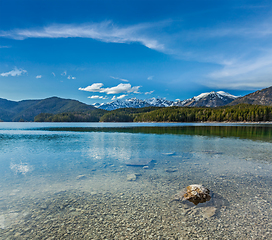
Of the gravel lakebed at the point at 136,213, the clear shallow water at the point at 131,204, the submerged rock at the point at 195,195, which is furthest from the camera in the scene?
the submerged rock at the point at 195,195

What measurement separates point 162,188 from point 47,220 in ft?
22.7

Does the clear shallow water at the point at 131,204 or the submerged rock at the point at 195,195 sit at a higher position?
the submerged rock at the point at 195,195

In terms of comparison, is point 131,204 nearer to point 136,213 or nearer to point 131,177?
point 136,213

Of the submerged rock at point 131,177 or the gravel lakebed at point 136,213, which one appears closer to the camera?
the gravel lakebed at point 136,213

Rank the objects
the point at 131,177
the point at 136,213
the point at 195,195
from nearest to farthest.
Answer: the point at 136,213 < the point at 195,195 < the point at 131,177

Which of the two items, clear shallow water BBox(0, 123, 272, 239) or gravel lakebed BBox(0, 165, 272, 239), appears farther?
clear shallow water BBox(0, 123, 272, 239)

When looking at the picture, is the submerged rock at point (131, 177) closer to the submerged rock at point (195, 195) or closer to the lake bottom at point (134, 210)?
→ the lake bottom at point (134, 210)

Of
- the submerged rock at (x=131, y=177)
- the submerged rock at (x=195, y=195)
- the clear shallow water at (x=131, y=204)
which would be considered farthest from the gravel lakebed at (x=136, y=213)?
the submerged rock at (x=131, y=177)

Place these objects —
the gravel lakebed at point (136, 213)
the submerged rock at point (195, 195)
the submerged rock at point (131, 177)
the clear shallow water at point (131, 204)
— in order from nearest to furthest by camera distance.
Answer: the gravel lakebed at point (136, 213) < the clear shallow water at point (131, 204) < the submerged rock at point (195, 195) < the submerged rock at point (131, 177)

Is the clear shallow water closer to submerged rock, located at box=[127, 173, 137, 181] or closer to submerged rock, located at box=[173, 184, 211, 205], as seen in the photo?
submerged rock, located at box=[127, 173, 137, 181]

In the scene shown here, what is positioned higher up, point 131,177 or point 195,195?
point 195,195

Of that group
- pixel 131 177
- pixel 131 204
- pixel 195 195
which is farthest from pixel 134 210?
pixel 131 177

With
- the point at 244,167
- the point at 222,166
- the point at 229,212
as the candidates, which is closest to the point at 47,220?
the point at 229,212

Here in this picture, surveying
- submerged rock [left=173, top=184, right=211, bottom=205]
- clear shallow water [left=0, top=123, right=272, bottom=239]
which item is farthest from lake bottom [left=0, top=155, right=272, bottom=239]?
submerged rock [left=173, top=184, right=211, bottom=205]
